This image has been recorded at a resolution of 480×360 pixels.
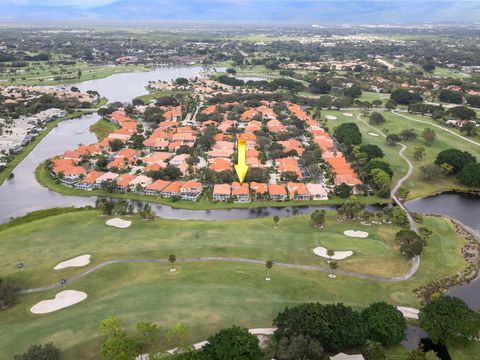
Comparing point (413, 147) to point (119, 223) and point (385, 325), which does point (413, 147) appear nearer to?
point (385, 325)

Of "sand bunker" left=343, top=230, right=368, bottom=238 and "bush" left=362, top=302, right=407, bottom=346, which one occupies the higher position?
"bush" left=362, top=302, right=407, bottom=346

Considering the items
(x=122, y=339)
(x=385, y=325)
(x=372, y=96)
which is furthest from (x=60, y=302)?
(x=372, y=96)

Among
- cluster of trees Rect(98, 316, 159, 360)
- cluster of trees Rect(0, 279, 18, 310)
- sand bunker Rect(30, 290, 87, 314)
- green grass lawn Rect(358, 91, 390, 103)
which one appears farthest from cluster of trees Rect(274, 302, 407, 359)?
green grass lawn Rect(358, 91, 390, 103)

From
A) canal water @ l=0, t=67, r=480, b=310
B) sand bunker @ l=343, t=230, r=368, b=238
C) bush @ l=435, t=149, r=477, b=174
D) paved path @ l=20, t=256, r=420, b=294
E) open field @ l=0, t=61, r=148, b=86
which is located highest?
open field @ l=0, t=61, r=148, b=86

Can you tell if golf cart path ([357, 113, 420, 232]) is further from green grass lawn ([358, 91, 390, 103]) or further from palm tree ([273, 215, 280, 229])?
green grass lawn ([358, 91, 390, 103])

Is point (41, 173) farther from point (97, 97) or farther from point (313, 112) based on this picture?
point (313, 112)

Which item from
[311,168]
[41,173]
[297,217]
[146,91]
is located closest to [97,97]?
[146,91]

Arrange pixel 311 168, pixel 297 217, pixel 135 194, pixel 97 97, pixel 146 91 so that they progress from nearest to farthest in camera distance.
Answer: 1. pixel 297 217
2. pixel 135 194
3. pixel 311 168
4. pixel 97 97
5. pixel 146 91
